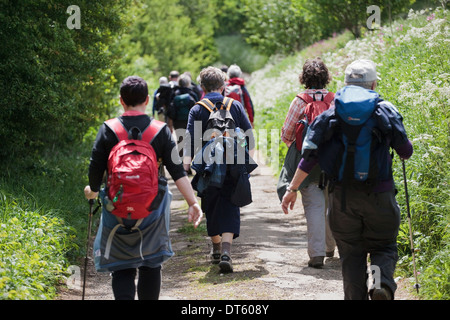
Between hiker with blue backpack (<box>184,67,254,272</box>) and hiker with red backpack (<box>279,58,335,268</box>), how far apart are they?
16.5 inches

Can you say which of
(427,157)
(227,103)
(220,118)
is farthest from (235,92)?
(427,157)

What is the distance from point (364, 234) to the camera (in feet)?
15.3

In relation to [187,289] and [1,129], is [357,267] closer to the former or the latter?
[187,289]

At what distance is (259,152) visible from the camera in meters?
16.0

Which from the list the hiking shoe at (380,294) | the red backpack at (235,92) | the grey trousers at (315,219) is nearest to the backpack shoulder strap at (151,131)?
the hiking shoe at (380,294)

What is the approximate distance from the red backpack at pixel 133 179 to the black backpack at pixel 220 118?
2.20 meters

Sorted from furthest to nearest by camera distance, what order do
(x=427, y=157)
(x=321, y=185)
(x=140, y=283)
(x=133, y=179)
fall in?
1. (x=427, y=157)
2. (x=321, y=185)
3. (x=140, y=283)
4. (x=133, y=179)

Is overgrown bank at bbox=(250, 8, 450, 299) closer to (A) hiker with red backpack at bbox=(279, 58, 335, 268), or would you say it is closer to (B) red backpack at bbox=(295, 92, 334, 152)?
(A) hiker with red backpack at bbox=(279, 58, 335, 268)

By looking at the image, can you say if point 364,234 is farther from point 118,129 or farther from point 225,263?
point 225,263

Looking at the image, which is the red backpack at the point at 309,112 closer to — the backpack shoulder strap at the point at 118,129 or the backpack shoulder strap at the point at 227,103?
the backpack shoulder strap at the point at 227,103

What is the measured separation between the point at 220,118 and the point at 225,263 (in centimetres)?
137

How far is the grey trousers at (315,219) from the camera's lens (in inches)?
260

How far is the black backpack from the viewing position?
21.6 ft
